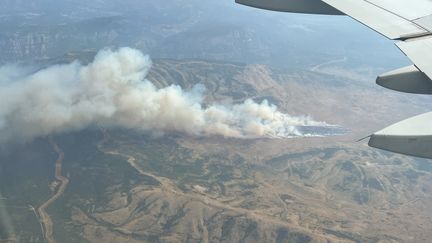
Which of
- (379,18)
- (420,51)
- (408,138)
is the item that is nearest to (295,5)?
(379,18)

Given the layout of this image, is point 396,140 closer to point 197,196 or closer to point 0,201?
point 197,196

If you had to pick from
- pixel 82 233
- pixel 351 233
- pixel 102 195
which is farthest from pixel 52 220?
pixel 351 233

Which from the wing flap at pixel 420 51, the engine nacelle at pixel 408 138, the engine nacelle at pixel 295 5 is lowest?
the engine nacelle at pixel 408 138

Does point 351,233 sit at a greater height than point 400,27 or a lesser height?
lesser

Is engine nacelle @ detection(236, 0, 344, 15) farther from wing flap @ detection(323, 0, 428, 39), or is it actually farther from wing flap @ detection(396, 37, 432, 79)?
wing flap @ detection(396, 37, 432, 79)

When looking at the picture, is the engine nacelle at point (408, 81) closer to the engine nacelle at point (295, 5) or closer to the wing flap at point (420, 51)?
the wing flap at point (420, 51)

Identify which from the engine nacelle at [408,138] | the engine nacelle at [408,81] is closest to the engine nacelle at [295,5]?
the engine nacelle at [408,81]

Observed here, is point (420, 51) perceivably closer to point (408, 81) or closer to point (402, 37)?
point (402, 37)
